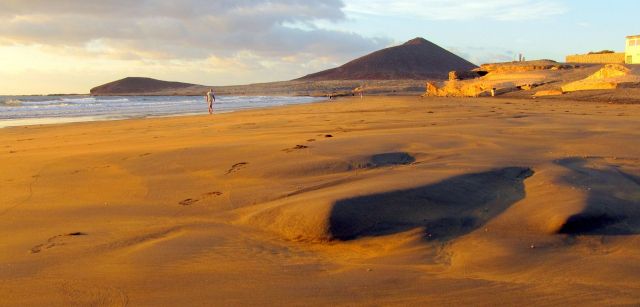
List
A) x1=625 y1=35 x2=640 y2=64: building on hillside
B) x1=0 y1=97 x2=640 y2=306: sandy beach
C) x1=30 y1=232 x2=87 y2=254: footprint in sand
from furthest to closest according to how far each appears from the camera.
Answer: x1=625 y1=35 x2=640 y2=64: building on hillside, x1=30 y1=232 x2=87 y2=254: footprint in sand, x1=0 y1=97 x2=640 y2=306: sandy beach

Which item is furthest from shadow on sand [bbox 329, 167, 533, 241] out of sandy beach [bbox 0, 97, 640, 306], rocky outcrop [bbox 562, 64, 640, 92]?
rocky outcrop [bbox 562, 64, 640, 92]

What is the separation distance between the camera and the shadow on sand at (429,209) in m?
3.32

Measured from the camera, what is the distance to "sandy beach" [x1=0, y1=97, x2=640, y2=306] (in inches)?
99.7

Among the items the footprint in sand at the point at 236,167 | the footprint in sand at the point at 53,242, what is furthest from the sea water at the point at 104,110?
the footprint in sand at the point at 53,242

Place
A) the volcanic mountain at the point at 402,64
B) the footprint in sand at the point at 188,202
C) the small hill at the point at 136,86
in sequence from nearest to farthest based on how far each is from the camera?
the footprint in sand at the point at 188,202 < the volcanic mountain at the point at 402,64 < the small hill at the point at 136,86

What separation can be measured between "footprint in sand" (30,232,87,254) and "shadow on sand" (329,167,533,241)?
5.00ft

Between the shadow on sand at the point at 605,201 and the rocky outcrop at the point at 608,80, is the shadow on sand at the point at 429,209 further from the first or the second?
the rocky outcrop at the point at 608,80

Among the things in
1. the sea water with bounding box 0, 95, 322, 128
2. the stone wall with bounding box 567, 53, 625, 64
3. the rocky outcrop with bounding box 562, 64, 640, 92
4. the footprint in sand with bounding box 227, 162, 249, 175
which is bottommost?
the sea water with bounding box 0, 95, 322, 128

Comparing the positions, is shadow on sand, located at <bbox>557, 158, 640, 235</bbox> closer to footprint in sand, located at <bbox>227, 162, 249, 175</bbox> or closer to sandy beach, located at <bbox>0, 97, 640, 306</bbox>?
sandy beach, located at <bbox>0, 97, 640, 306</bbox>

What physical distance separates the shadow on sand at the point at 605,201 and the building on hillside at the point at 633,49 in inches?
1130

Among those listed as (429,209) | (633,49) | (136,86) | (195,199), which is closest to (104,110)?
(195,199)

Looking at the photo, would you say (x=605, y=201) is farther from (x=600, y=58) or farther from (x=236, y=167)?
(x=600, y=58)

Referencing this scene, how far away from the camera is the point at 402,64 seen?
77812 mm

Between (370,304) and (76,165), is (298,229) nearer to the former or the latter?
(370,304)
